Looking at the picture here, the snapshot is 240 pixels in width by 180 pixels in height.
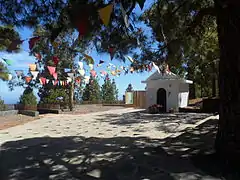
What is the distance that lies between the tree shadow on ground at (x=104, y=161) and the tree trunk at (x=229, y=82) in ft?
1.57

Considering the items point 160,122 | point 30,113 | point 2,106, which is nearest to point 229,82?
point 160,122

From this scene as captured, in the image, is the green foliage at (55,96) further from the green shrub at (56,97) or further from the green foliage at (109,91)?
the green foliage at (109,91)

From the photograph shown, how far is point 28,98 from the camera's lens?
53.8 ft

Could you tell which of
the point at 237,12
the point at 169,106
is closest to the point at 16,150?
the point at 237,12

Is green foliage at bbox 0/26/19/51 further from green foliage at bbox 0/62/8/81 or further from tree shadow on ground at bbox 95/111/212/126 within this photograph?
tree shadow on ground at bbox 95/111/212/126

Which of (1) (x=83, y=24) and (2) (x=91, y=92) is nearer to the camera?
(1) (x=83, y=24)

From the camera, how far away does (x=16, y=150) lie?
214 inches

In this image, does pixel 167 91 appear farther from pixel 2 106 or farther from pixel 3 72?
pixel 2 106

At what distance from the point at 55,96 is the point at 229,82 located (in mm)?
14517

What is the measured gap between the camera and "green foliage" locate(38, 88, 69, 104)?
1690 cm

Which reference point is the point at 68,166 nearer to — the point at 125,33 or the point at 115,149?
the point at 115,149

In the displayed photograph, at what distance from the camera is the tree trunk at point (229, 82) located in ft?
12.2

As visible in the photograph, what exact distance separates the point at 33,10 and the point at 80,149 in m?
3.02

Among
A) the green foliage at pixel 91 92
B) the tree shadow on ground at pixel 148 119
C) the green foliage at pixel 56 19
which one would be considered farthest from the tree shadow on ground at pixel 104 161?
the green foliage at pixel 91 92
